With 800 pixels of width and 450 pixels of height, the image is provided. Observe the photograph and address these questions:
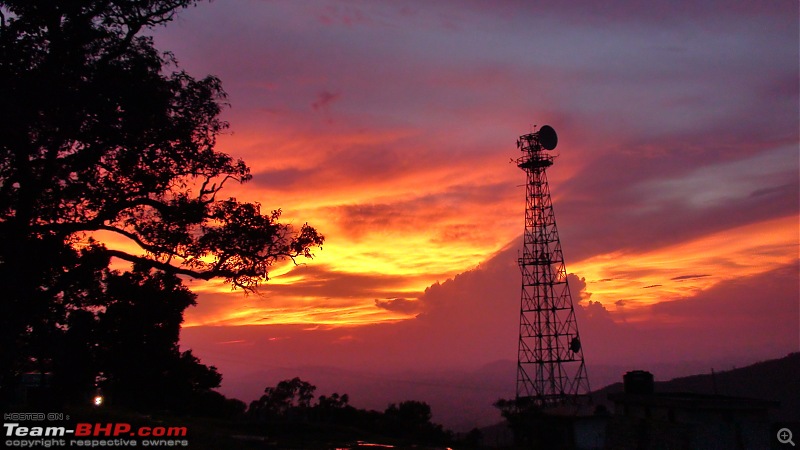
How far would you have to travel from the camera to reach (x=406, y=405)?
69.3 m

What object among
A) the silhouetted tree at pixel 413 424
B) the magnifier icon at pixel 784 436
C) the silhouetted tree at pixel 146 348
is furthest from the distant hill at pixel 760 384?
the silhouetted tree at pixel 146 348

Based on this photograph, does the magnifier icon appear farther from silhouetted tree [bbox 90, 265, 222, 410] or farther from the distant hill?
the distant hill

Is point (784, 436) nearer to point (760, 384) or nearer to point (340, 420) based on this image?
point (340, 420)

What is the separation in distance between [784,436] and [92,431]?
36348 mm

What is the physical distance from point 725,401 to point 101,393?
44.8 m

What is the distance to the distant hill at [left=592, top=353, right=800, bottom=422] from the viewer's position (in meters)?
96.2

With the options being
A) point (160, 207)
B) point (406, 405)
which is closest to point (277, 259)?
point (160, 207)

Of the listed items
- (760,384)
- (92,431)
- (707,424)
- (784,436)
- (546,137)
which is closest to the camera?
(92,431)

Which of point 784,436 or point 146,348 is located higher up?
point 146,348

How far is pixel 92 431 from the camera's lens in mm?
19500

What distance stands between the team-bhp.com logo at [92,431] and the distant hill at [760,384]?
8366 cm

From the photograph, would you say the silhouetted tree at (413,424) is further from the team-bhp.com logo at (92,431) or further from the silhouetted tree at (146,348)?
the team-bhp.com logo at (92,431)

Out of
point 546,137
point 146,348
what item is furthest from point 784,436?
point 146,348

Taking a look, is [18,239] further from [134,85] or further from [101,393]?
[101,393]
